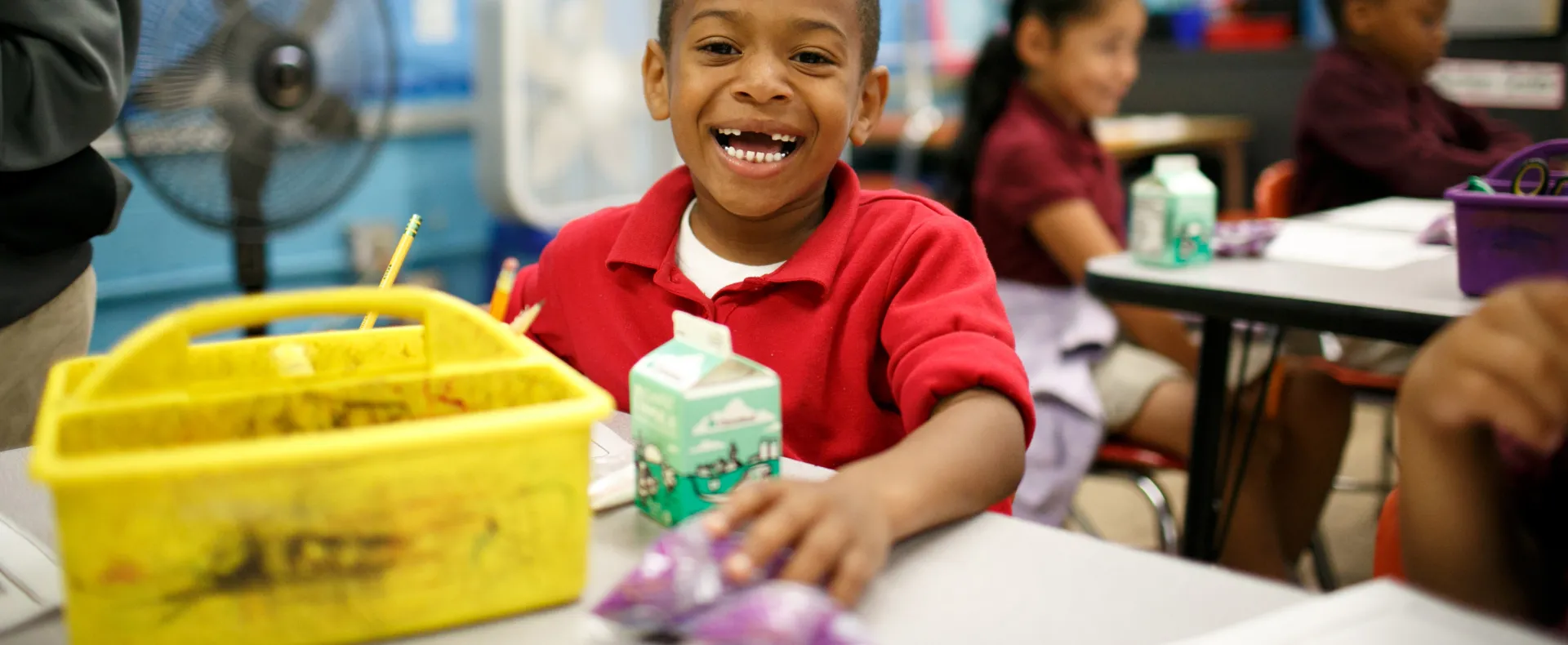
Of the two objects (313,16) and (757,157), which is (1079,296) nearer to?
(757,157)

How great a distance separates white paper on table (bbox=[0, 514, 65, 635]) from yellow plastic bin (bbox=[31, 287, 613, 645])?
104 mm

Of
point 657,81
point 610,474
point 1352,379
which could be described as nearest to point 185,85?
point 657,81

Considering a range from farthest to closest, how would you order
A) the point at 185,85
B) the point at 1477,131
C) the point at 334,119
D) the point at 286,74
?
the point at 1477,131
the point at 334,119
the point at 286,74
the point at 185,85

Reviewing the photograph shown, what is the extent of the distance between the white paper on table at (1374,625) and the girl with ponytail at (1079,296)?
1.14m

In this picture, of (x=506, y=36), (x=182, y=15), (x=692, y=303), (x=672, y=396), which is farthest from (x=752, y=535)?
(x=506, y=36)

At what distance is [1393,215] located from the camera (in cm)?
205

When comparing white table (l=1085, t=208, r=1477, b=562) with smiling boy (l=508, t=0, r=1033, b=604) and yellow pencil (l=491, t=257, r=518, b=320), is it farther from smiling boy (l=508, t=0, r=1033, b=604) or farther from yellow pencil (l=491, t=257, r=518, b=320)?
yellow pencil (l=491, t=257, r=518, b=320)

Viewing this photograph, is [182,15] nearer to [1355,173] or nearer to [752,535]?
[752,535]

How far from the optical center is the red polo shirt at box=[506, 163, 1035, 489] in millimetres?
958

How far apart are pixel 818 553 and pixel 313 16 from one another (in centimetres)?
154

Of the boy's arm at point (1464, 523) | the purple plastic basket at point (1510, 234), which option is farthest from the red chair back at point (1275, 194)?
the boy's arm at point (1464, 523)

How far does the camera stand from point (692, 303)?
3.45 feet

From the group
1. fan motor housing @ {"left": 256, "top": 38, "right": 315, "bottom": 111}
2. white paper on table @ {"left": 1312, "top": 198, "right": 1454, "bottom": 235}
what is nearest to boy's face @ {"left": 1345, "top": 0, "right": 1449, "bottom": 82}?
white paper on table @ {"left": 1312, "top": 198, "right": 1454, "bottom": 235}

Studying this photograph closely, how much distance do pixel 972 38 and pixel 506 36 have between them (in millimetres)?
3836
